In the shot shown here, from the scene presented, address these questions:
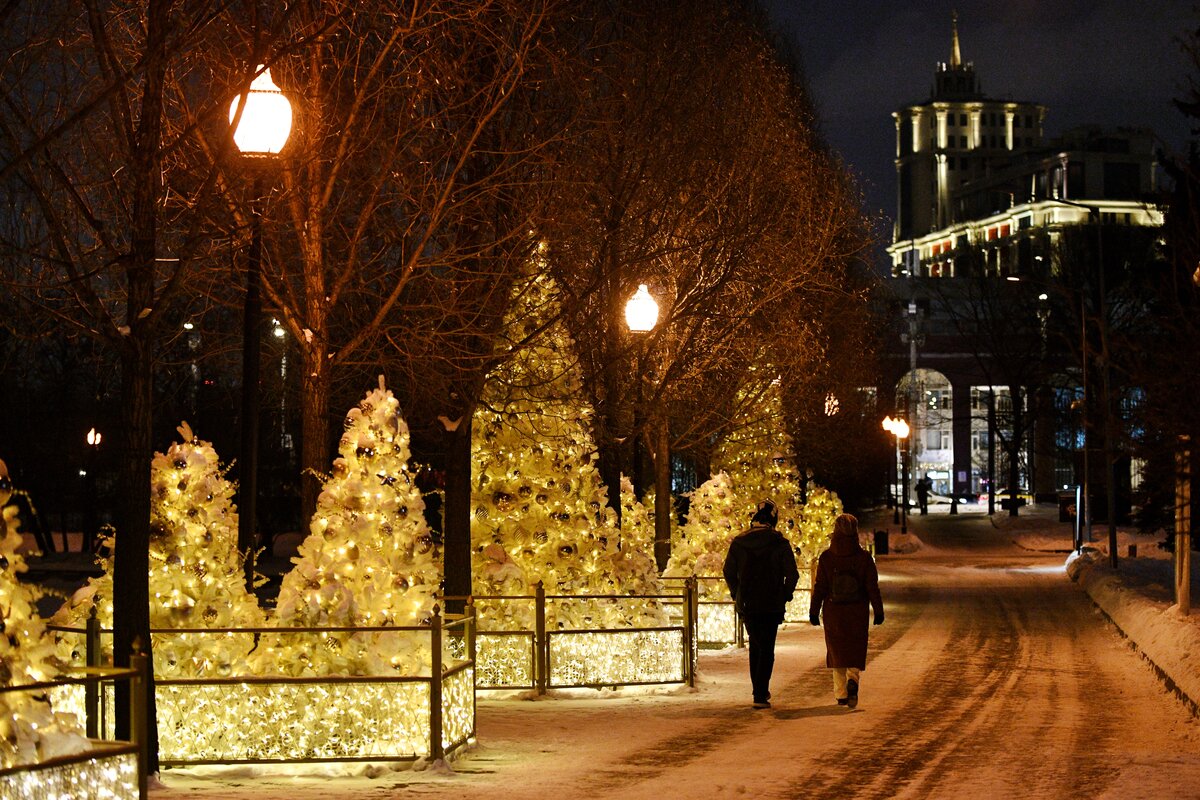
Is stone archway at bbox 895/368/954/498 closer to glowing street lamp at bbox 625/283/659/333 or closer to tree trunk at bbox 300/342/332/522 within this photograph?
glowing street lamp at bbox 625/283/659/333

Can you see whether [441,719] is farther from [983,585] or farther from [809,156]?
[983,585]

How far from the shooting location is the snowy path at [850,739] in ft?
37.4

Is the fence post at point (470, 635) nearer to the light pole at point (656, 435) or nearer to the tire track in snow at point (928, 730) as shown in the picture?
the tire track in snow at point (928, 730)

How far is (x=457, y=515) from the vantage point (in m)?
18.1

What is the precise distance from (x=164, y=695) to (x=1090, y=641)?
16.1m

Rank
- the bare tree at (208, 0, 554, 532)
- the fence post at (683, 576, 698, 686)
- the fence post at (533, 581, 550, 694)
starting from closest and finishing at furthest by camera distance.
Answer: the bare tree at (208, 0, 554, 532) < the fence post at (533, 581, 550, 694) < the fence post at (683, 576, 698, 686)

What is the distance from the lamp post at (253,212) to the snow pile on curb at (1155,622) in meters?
8.72

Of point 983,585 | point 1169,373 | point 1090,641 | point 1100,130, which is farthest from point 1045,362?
point 1100,130

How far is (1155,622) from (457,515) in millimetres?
10259

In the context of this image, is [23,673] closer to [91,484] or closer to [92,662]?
[92,662]

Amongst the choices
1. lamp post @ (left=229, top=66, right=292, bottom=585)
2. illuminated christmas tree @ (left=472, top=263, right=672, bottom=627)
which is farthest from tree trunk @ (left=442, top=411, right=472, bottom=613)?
lamp post @ (left=229, top=66, right=292, bottom=585)

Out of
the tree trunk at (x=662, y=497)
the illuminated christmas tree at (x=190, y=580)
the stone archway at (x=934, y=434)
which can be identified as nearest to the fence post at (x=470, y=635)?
the illuminated christmas tree at (x=190, y=580)

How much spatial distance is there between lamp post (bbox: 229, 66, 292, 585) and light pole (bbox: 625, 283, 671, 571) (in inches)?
291

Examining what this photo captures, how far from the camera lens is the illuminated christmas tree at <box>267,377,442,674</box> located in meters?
12.4
